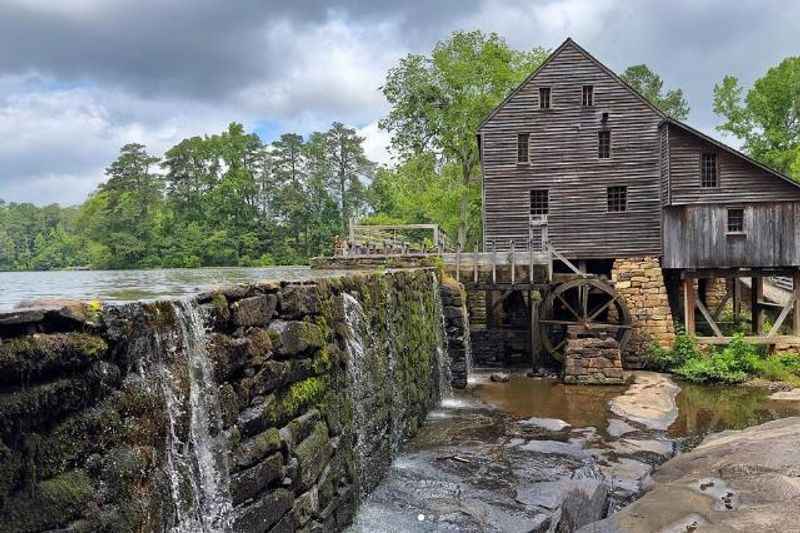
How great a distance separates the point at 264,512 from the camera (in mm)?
4656

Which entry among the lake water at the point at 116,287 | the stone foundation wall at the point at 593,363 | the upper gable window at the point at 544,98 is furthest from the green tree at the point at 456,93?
the lake water at the point at 116,287

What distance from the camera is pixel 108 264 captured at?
3781cm

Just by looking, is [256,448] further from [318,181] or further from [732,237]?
[318,181]

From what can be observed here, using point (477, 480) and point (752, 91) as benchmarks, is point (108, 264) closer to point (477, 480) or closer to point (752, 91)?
point (477, 480)

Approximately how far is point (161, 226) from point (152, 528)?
44666 millimetres

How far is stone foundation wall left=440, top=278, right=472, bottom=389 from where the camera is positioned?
48.8 feet

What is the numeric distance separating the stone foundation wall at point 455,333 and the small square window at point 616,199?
7543mm

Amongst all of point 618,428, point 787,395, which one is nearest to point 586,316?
point 787,395

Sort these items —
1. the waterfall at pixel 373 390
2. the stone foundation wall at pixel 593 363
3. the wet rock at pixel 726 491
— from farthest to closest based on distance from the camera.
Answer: the stone foundation wall at pixel 593 363, the waterfall at pixel 373 390, the wet rock at pixel 726 491

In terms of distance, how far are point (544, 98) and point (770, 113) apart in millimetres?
20271

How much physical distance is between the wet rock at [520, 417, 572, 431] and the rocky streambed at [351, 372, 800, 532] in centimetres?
2

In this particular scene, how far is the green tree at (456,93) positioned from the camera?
29.2 metres

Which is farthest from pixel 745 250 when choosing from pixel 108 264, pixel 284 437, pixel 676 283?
pixel 108 264

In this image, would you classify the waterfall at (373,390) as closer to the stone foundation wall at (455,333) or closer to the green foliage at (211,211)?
the stone foundation wall at (455,333)
